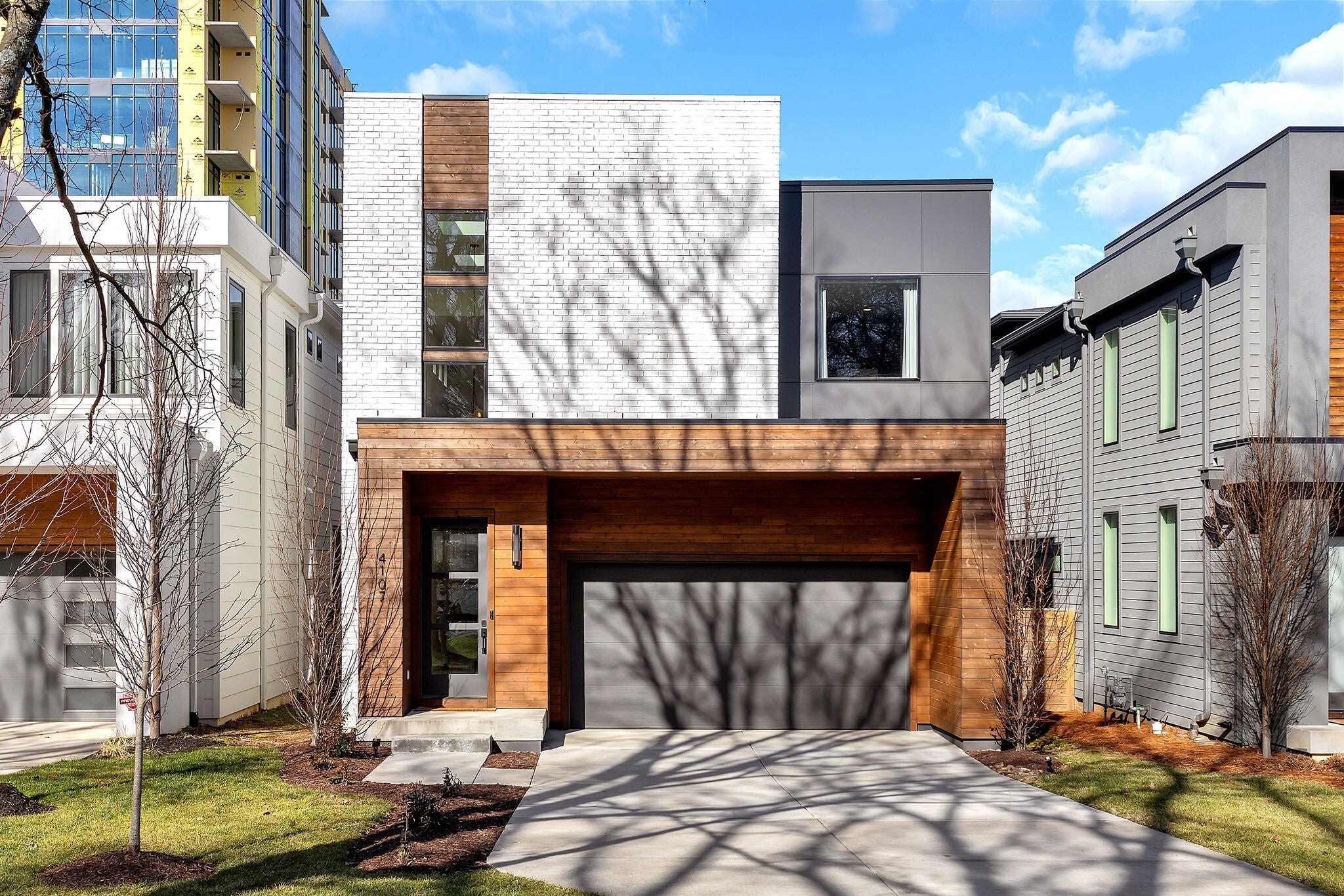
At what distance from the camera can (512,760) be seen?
11.0 meters

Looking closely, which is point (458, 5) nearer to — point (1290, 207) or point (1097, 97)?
point (1290, 207)

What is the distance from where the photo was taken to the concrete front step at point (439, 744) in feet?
36.6

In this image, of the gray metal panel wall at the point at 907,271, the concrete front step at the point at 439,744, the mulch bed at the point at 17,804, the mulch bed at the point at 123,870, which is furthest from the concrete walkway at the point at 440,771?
the gray metal panel wall at the point at 907,271

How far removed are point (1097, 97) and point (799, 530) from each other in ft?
61.0

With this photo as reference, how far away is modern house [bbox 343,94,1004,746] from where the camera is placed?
12.6 metres

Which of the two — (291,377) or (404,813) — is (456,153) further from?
(404,813)

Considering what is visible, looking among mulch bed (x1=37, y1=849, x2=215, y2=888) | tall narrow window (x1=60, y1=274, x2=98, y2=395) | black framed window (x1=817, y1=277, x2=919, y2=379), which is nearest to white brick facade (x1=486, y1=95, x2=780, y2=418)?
black framed window (x1=817, y1=277, x2=919, y2=379)

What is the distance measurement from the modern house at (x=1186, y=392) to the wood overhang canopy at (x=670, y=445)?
2.85m

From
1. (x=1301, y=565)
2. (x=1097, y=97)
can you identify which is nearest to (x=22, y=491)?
(x=1301, y=565)

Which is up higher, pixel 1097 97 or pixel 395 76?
pixel 1097 97

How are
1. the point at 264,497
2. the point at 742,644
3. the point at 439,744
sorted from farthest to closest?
the point at 264,497
the point at 742,644
the point at 439,744

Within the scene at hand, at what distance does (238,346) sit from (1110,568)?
1282cm

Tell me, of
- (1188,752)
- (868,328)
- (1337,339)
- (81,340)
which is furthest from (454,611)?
(1337,339)

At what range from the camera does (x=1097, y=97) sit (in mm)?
26062
